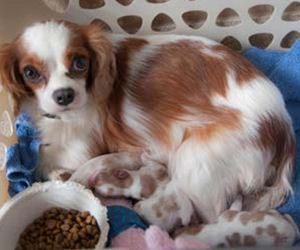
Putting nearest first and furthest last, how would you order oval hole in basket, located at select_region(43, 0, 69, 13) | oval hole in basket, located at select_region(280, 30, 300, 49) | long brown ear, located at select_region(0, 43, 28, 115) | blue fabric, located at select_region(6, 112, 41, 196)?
long brown ear, located at select_region(0, 43, 28, 115), blue fabric, located at select_region(6, 112, 41, 196), oval hole in basket, located at select_region(43, 0, 69, 13), oval hole in basket, located at select_region(280, 30, 300, 49)

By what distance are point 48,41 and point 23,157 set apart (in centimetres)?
42

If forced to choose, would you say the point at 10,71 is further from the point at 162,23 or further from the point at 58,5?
the point at 162,23

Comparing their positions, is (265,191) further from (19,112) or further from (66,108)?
(19,112)

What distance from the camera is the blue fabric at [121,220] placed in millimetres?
1742

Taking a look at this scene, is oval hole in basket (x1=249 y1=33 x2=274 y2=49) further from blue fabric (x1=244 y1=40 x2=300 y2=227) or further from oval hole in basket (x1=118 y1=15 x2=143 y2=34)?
oval hole in basket (x1=118 y1=15 x2=143 y2=34)

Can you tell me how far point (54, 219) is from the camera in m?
1.80

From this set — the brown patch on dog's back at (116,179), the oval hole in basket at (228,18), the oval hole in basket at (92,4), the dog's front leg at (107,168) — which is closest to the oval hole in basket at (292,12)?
the oval hole in basket at (228,18)

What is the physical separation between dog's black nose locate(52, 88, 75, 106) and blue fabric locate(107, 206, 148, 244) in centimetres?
35

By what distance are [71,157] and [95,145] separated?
3.4 inches

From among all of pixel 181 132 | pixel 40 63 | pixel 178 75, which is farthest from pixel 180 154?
pixel 40 63

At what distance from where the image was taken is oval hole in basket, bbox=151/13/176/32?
7.32 feet

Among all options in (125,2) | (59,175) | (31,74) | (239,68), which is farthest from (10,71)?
(239,68)

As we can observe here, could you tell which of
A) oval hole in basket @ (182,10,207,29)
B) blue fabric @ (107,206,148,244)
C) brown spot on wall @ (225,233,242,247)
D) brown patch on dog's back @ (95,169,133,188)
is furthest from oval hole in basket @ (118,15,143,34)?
brown spot on wall @ (225,233,242,247)

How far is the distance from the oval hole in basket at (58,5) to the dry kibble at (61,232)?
78 centimetres
